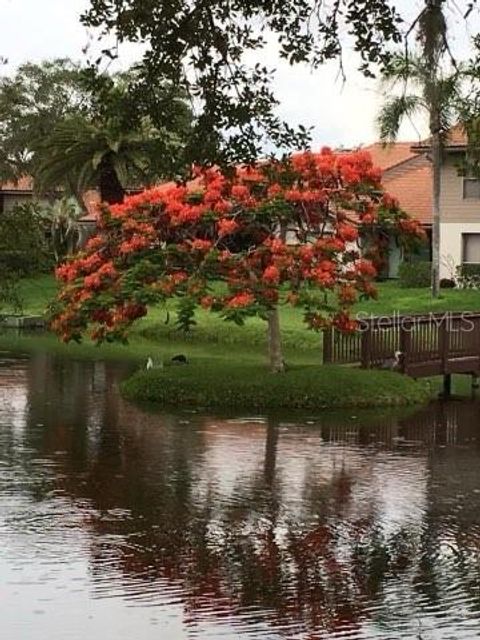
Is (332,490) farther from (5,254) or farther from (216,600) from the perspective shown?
(5,254)

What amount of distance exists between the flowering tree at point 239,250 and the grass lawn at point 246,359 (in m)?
0.96

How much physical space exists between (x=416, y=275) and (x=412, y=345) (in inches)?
745

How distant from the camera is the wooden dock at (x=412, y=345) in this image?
22828 millimetres

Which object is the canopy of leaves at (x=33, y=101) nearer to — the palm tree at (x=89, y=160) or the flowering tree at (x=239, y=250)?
the palm tree at (x=89, y=160)

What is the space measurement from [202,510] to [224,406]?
7.89 m

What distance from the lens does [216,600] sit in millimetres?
9234

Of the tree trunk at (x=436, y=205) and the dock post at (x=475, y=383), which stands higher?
the tree trunk at (x=436, y=205)

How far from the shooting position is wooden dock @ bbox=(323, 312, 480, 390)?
2283 centimetres

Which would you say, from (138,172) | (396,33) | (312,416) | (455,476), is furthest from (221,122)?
(138,172)

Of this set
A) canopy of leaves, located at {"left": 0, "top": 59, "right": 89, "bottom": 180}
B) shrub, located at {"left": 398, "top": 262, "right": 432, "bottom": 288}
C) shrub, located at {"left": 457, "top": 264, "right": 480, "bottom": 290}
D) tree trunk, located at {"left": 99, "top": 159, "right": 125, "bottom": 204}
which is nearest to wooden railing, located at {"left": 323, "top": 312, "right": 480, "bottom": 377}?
shrub, located at {"left": 457, "top": 264, "right": 480, "bottom": 290}

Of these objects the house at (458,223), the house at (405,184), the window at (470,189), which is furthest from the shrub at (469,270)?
the window at (470,189)

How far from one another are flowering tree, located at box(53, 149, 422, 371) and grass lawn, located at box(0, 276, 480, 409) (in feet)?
3.14

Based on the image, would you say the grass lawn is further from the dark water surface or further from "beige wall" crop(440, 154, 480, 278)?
"beige wall" crop(440, 154, 480, 278)

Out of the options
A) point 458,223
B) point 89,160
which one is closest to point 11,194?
point 89,160
